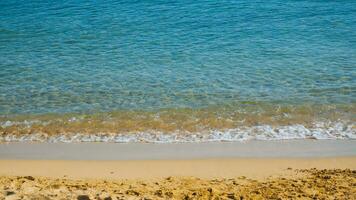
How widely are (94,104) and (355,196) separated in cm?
711

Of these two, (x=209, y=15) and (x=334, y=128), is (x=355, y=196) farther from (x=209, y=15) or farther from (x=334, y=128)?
(x=209, y=15)

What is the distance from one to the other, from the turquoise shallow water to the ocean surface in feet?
0.14

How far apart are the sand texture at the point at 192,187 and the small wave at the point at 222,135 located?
5.89ft

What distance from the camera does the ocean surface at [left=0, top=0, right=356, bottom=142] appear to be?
1074cm

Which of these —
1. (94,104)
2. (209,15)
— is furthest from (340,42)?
(94,104)

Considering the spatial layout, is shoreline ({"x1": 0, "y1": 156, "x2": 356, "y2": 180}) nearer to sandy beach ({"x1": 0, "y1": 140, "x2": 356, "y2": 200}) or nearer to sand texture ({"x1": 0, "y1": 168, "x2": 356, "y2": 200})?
sandy beach ({"x1": 0, "y1": 140, "x2": 356, "y2": 200})

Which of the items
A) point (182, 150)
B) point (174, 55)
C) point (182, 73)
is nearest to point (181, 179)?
point (182, 150)

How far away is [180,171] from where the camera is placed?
8.55 meters

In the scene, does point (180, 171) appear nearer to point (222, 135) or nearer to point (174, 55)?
point (222, 135)

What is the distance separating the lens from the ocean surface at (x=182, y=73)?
10.7m

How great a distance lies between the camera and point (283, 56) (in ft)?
49.4

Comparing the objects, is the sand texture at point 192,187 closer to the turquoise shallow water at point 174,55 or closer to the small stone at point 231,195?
the small stone at point 231,195

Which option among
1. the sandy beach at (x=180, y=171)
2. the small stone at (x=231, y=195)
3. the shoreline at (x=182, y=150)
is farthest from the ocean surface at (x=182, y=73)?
the small stone at (x=231, y=195)

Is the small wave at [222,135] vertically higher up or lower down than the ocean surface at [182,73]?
lower down
